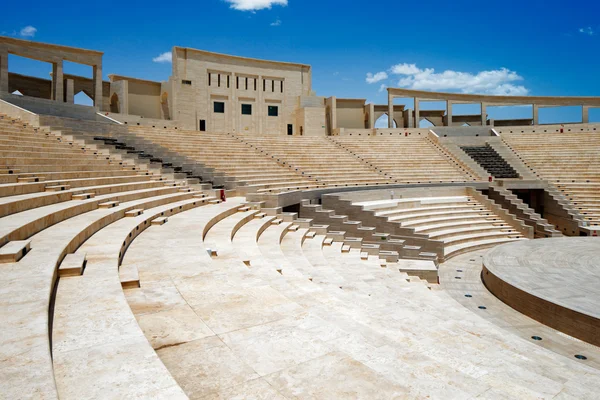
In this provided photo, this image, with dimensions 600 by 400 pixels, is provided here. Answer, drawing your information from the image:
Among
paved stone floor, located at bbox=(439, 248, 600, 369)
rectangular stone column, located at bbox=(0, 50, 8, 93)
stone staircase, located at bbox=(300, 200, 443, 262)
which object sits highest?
rectangular stone column, located at bbox=(0, 50, 8, 93)

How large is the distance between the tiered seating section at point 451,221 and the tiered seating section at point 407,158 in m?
2.98

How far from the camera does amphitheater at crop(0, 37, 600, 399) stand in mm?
2891

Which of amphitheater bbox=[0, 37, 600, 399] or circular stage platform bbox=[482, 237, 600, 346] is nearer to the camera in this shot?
amphitheater bbox=[0, 37, 600, 399]

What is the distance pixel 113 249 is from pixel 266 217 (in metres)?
7.64

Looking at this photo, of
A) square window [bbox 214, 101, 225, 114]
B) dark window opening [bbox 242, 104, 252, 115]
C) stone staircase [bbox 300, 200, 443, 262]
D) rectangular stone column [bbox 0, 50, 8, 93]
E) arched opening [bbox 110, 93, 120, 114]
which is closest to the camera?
stone staircase [bbox 300, 200, 443, 262]

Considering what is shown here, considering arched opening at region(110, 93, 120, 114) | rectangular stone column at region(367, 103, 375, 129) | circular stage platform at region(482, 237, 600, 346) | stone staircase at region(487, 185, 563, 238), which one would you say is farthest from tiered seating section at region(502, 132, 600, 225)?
arched opening at region(110, 93, 120, 114)

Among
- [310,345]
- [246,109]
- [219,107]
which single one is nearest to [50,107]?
[219,107]

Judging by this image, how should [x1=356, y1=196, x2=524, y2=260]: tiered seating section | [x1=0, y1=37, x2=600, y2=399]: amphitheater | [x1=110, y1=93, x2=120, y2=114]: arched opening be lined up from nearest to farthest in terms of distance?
[x1=0, y1=37, x2=600, y2=399]: amphitheater → [x1=356, y1=196, x2=524, y2=260]: tiered seating section → [x1=110, y1=93, x2=120, y2=114]: arched opening

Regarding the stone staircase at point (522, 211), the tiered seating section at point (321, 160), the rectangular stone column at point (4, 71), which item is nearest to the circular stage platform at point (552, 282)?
the stone staircase at point (522, 211)

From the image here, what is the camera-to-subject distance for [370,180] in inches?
865

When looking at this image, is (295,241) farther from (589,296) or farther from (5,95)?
(5,95)

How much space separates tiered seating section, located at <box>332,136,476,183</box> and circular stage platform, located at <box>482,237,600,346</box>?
9.30 meters

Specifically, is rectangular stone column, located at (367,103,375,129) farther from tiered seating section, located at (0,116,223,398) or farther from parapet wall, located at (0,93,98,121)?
tiered seating section, located at (0,116,223,398)

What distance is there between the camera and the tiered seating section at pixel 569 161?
71.7ft
